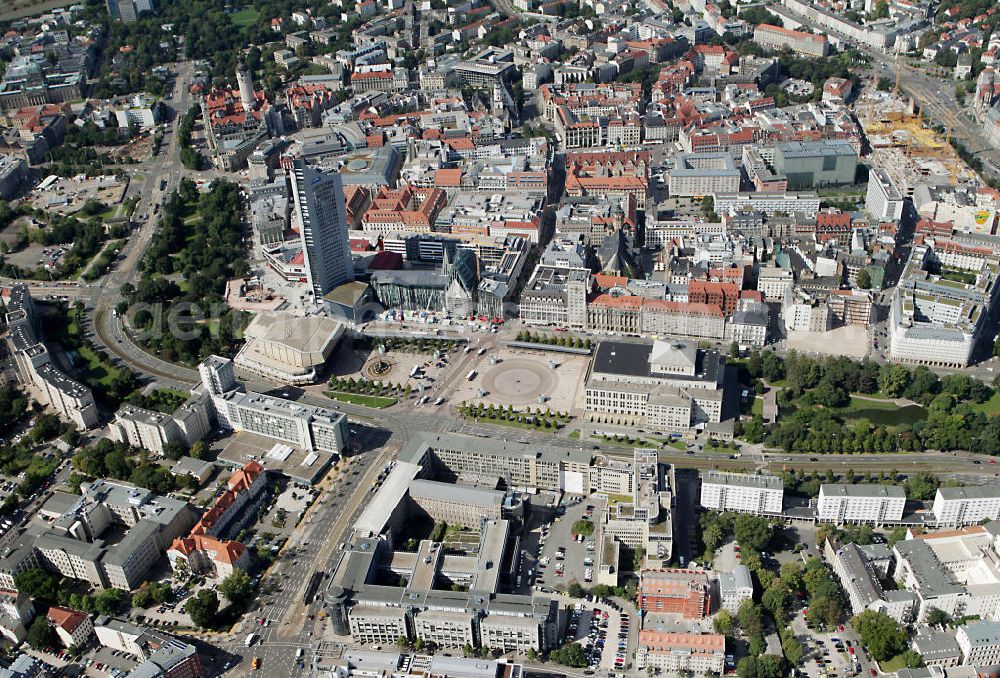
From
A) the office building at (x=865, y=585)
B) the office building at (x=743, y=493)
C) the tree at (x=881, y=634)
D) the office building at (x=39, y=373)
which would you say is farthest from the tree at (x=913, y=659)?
the office building at (x=39, y=373)

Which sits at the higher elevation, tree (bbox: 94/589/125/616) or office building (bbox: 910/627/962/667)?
tree (bbox: 94/589/125/616)

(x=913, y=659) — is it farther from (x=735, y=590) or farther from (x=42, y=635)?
(x=42, y=635)

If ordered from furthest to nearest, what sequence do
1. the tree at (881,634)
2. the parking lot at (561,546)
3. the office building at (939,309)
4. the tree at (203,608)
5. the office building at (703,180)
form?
1. the office building at (703,180)
2. the office building at (939,309)
3. the parking lot at (561,546)
4. the tree at (203,608)
5. the tree at (881,634)

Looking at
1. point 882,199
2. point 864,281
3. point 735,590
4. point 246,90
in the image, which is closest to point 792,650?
point 735,590

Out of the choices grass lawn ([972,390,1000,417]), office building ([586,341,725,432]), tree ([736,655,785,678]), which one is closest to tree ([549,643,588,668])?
tree ([736,655,785,678])

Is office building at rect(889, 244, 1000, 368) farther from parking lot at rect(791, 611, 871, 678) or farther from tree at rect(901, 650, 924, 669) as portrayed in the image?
tree at rect(901, 650, 924, 669)

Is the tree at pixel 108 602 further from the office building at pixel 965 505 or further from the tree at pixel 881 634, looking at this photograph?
the office building at pixel 965 505

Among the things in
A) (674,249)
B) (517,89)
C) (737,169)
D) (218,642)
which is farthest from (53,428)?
(517,89)
